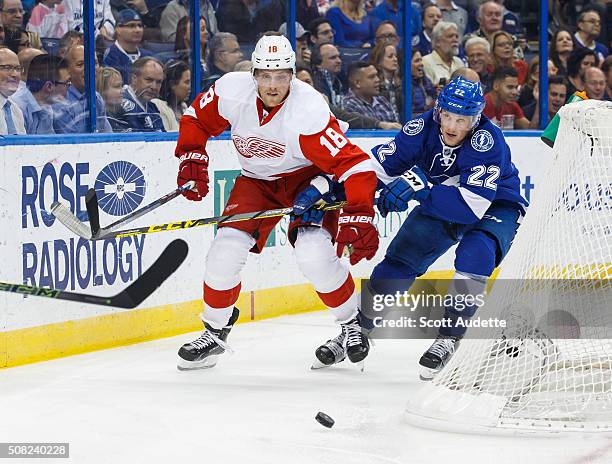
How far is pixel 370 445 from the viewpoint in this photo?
306 cm

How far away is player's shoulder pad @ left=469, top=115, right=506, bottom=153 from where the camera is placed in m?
3.86

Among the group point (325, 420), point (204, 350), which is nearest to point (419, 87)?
point (204, 350)

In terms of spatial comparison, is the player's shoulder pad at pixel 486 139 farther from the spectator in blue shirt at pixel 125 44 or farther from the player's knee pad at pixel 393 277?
the spectator in blue shirt at pixel 125 44

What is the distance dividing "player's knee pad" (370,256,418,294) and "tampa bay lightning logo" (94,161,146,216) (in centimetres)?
108

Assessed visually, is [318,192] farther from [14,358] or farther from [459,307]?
[14,358]

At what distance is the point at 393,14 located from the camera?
616cm

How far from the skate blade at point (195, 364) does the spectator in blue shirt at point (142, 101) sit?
121 cm

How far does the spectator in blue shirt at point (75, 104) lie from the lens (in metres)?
4.71

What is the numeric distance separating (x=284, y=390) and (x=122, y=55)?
1840mm

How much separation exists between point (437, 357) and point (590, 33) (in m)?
3.59

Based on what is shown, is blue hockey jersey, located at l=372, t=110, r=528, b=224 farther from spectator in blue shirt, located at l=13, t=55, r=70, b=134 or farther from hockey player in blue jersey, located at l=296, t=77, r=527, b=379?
spectator in blue shirt, located at l=13, t=55, r=70, b=134

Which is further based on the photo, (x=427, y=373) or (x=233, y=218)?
(x=233, y=218)

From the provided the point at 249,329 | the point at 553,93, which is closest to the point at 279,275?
the point at 249,329

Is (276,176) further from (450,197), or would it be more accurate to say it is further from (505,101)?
(505,101)
